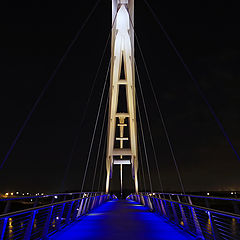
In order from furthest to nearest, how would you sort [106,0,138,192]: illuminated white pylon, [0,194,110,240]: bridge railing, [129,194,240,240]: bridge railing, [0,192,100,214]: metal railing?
[106,0,138,192]: illuminated white pylon → [0,192,100,214]: metal railing → [129,194,240,240]: bridge railing → [0,194,110,240]: bridge railing

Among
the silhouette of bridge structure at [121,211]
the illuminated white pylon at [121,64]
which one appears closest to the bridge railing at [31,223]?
the silhouette of bridge structure at [121,211]

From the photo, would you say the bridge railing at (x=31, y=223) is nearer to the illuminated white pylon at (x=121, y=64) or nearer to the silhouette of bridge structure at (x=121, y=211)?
the silhouette of bridge structure at (x=121, y=211)

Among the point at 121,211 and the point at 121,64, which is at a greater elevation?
the point at 121,64

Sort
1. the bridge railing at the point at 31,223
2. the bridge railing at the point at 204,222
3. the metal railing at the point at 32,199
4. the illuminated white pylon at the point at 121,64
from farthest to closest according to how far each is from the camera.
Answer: the illuminated white pylon at the point at 121,64
the metal railing at the point at 32,199
the bridge railing at the point at 204,222
the bridge railing at the point at 31,223

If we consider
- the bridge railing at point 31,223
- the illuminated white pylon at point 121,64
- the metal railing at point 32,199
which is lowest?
the bridge railing at point 31,223

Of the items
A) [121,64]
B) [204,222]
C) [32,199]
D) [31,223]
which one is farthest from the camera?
[121,64]

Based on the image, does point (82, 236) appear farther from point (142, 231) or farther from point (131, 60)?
point (131, 60)

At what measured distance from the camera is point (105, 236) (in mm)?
6520

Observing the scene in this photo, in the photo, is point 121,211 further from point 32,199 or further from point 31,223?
point 31,223

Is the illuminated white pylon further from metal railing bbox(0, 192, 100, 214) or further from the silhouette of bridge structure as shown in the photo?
metal railing bbox(0, 192, 100, 214)

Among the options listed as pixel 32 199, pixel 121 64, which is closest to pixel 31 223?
pixel 32 199

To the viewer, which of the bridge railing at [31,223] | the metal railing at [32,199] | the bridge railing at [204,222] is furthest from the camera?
the metal railing at [32,199]

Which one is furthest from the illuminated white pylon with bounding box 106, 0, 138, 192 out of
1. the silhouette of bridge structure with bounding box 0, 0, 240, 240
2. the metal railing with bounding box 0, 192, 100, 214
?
the metal railing with bounding box 0, 192, 100, 214

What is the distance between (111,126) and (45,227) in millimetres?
21246
